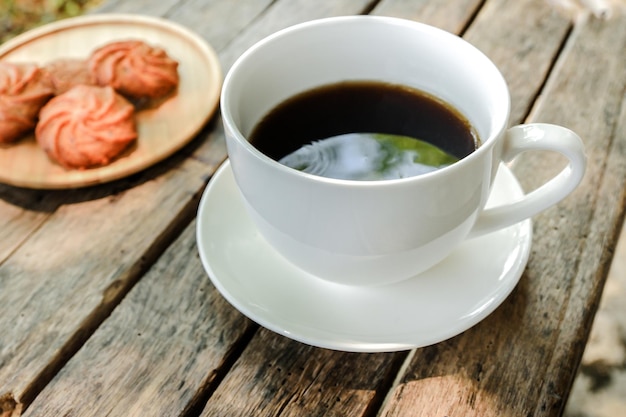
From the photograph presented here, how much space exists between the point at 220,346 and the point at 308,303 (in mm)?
100

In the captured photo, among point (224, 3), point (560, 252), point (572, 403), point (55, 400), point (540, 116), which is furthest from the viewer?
point (572, 403)

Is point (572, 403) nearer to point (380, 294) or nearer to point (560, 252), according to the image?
point (560, 252)

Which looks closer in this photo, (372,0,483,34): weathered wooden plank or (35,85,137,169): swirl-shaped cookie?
(35,85,137,169): swirl-shaped cookie

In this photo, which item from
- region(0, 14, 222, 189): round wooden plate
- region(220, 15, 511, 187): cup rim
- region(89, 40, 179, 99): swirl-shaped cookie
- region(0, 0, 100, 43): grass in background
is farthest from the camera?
region(0, 0, 100, 43): grass in background

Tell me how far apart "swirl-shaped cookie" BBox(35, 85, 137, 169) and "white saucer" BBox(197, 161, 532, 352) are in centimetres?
22

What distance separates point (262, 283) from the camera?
0.65 meters

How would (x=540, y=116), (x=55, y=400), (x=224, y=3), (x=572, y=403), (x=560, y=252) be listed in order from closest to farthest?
(x=55, y=400) < (x=560, y=252) < (x=540, y=116) < (x=224, y=3) < (x=572, y=403)

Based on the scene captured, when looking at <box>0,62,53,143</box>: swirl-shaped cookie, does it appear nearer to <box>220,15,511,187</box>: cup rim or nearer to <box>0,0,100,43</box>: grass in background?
<box>220,15,511,187</box>: cup rim

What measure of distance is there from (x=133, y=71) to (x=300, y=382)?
0.56m

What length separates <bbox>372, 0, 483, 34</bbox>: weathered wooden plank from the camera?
1081mm

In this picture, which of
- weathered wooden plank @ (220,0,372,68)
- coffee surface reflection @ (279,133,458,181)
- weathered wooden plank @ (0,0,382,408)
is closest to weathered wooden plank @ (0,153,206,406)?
weathered wooden plank @ (0,0,382,408)

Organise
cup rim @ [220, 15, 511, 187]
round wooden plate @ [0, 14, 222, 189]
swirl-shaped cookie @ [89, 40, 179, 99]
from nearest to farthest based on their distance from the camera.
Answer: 1. cup rim @ [220, 15, 511, 187]
2. round wooden plate @ [0, 14, 222, 189]
3. swirl-shaped cookie @ [89, 40, 179, 99]

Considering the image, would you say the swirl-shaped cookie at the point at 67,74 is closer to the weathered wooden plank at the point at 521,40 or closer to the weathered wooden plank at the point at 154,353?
the weathered wooden plank at the point at 154,353

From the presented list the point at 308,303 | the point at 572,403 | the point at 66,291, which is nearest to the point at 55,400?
the point at 66,291
